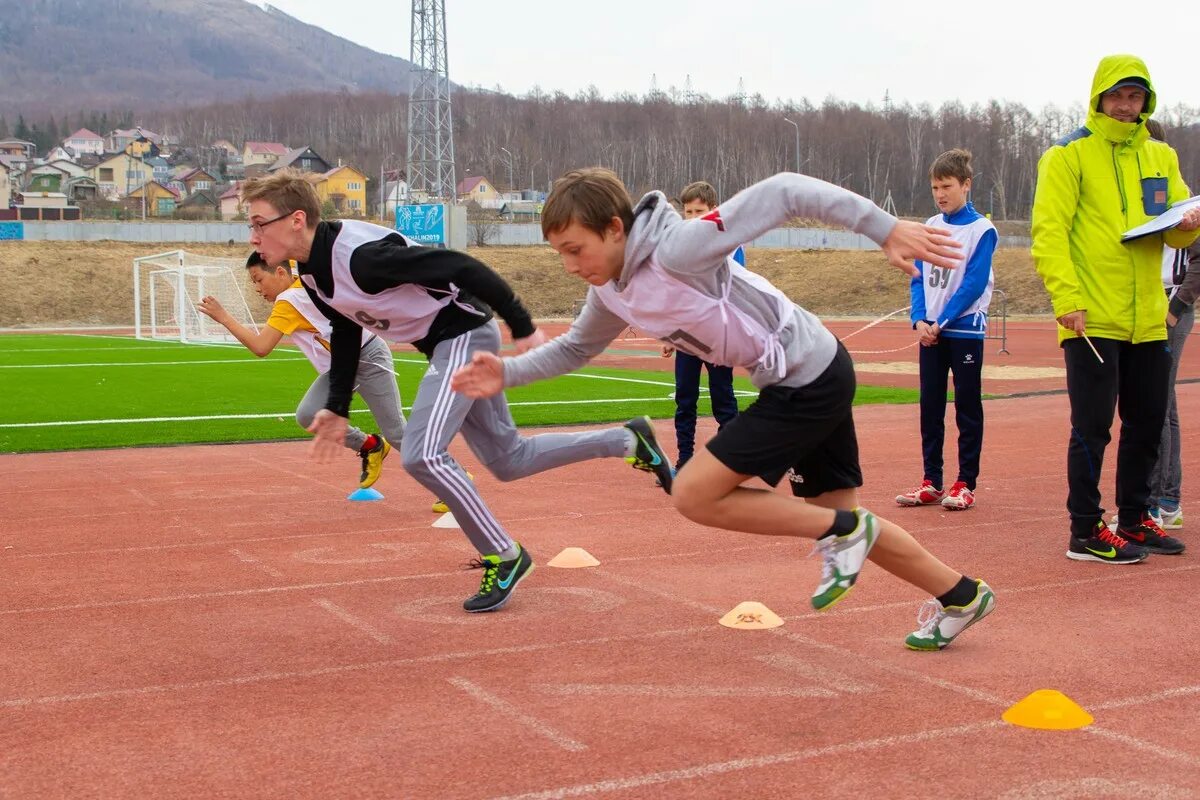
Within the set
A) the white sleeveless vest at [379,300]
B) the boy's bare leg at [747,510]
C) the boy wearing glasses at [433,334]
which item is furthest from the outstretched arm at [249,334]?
the boy's bare leg at [747,510]

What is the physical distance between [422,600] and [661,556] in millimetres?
1431

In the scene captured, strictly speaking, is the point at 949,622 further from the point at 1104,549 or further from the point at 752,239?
the point at 1104,549

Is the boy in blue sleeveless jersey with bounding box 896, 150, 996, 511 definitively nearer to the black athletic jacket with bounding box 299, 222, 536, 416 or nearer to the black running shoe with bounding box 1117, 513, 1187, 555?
the black running shoe with bounding box 1117, 513, 1187, 555

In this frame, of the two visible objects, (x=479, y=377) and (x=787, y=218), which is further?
(x=479, y=377)

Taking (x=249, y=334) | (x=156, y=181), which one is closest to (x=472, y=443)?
(x=249, y=334)

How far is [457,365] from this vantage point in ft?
19.4

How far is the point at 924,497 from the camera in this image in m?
8.18

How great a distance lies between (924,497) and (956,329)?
1.07 metres

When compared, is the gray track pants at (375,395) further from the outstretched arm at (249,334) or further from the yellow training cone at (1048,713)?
the yellow training cone at (1048,713)

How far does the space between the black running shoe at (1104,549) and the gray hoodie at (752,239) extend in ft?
8.37

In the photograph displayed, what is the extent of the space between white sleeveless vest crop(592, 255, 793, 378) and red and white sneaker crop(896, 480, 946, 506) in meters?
4.03

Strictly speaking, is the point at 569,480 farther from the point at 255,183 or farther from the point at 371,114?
the point at 371,114

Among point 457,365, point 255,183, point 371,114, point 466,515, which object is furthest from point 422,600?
point 371,114

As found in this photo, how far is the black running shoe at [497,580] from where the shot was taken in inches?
219
